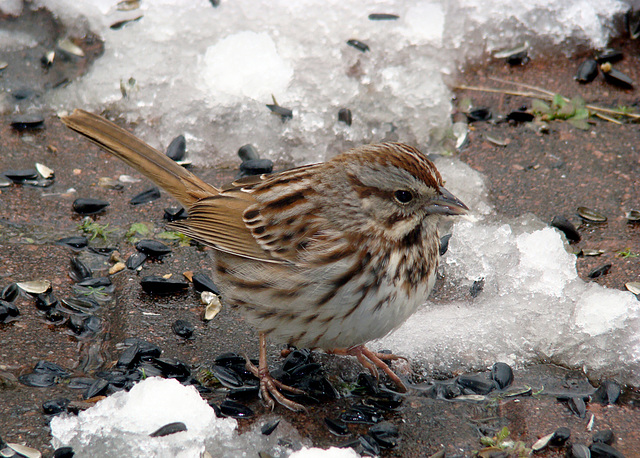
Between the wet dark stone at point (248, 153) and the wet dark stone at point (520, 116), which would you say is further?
the wet dark stone at point (520, 116)

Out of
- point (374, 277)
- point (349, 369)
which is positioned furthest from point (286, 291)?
point (349, 369)

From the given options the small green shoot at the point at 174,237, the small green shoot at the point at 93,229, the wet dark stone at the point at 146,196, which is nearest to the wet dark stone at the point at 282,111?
the wet dark stone at the point at 146,196

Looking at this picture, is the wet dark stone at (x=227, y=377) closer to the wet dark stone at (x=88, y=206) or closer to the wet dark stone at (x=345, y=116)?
the wet dark stone at (x=88, y=206)

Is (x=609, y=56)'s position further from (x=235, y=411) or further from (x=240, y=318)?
(x=235, y=411)

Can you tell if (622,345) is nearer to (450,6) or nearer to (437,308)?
(437,308)

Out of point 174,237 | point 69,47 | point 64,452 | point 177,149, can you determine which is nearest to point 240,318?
point 174,237
